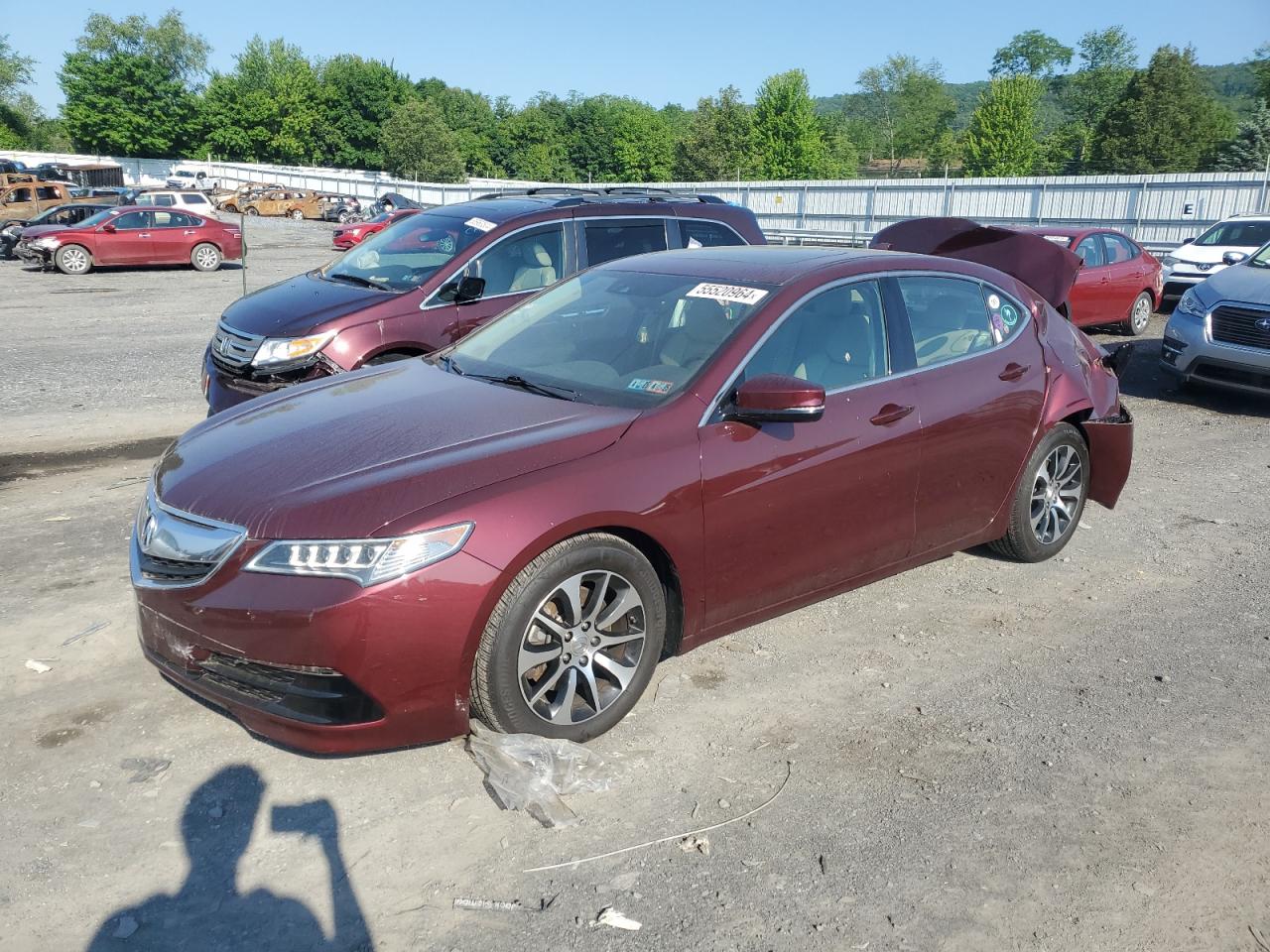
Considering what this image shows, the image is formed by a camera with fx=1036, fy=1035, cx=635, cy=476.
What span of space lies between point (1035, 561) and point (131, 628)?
4.61 m

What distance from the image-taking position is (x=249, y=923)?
282 cm

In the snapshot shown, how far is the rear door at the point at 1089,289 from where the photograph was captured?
14.1 metres

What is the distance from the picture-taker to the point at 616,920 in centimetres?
286

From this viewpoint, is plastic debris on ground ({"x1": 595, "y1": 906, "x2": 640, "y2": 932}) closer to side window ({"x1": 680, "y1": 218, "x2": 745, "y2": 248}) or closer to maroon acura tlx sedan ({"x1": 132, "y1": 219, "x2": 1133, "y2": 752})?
maroon acura tlx sedan ({"x1": 132, "y1": 219, "x2": 1133, "y2": 752})

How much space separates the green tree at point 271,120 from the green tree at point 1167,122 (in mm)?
71958

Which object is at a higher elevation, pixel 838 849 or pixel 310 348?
pixel 310 348

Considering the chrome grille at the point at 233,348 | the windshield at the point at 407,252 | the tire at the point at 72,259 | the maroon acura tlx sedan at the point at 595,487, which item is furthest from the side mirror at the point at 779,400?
the tire at the point at 72,259

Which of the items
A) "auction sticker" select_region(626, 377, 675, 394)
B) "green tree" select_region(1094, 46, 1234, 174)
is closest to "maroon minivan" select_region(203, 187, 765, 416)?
"auction sticker" select_region(626, 377, 675, 394)

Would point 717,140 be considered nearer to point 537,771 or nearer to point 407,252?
point 407,252

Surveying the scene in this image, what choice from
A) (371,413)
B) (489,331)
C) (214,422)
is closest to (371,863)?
(371,413)

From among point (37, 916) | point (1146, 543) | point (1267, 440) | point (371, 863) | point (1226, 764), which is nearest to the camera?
point (37, 916)

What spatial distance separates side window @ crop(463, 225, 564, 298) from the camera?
25.8ft

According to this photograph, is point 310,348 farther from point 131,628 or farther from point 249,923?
point 249,923

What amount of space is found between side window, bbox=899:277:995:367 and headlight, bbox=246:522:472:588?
2594 millimetres
